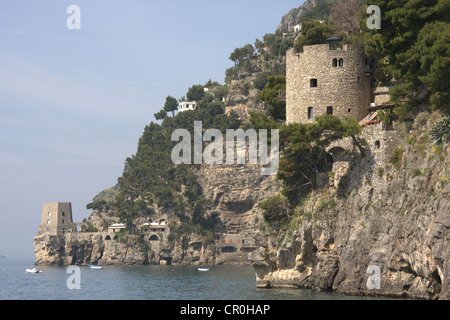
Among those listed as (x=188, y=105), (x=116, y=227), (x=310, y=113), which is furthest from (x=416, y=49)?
(x=188, y=105)

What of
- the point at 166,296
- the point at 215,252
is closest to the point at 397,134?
the point at 166,296

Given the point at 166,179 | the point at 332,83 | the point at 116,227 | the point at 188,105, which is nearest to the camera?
the point at 332,83

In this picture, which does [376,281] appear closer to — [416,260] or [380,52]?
[416,260]

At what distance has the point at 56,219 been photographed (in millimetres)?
125438

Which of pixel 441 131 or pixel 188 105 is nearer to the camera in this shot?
pixel 441 131

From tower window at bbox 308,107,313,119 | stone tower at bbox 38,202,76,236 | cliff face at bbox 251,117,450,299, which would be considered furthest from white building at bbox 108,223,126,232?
tower window at bbox 308,107,313,119

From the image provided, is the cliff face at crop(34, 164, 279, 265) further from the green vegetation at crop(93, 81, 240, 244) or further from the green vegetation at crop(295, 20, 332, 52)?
the green vegetation at crop(295, 20, 332, 52)

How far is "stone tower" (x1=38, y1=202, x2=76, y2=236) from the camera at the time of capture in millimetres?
124750

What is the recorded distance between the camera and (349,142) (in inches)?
1822

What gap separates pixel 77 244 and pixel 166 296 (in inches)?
2937

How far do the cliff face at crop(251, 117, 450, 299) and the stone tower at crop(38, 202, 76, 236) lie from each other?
81038mm

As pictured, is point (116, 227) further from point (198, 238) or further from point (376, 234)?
point (376, 234)

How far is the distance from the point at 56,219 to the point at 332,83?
87593 mm

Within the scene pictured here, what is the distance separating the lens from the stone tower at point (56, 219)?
124750 mm
